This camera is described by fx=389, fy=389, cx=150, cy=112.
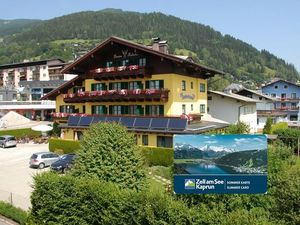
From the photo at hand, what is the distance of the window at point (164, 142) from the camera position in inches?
1535

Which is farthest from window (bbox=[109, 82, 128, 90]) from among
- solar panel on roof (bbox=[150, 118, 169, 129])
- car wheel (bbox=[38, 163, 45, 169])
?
car wheel (bbox=[38, 163, 45, 169])

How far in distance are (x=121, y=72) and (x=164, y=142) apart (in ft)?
33.6

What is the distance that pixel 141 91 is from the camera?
139 feet

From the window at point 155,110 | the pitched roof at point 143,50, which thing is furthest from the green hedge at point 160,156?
the pitched roof at point 143,50

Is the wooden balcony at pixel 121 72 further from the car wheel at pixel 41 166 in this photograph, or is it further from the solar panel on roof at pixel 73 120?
the car wheel at pixel 41 166

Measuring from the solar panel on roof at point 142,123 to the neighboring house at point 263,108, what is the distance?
82.7ft

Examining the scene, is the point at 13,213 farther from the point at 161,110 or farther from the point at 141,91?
the point at 161,110

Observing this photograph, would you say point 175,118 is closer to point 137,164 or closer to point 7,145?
point 137,164

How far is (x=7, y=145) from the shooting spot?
167ft

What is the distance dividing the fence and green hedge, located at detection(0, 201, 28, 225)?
101cm

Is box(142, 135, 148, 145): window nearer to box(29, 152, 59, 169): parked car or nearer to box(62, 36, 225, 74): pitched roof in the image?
box(62, 36, 225, 74): pitched roof

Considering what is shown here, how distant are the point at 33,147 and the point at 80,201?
118 feet

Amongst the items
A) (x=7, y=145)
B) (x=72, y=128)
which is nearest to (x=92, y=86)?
(x=72, y=128)

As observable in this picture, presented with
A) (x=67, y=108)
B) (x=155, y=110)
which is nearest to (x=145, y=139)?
(x=155, y=110)
